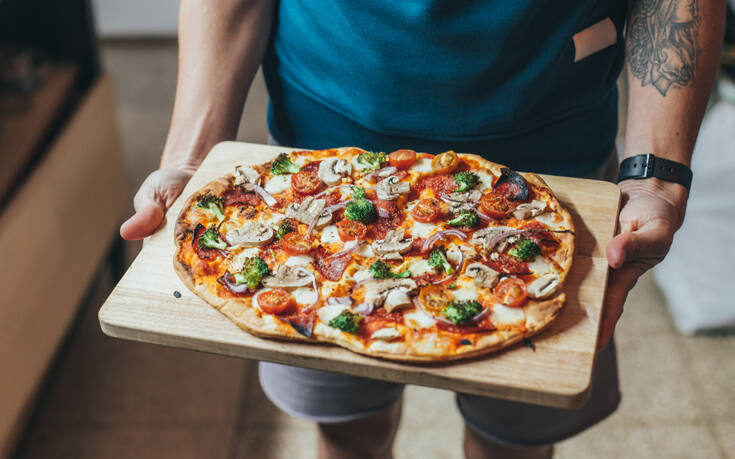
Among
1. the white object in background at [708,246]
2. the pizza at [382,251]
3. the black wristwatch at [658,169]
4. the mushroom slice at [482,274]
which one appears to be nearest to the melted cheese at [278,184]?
the pizza at [382,251]

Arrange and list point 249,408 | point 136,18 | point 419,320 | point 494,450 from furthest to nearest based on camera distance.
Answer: point 136,18, point 249,408, point 494,450, point 419,320

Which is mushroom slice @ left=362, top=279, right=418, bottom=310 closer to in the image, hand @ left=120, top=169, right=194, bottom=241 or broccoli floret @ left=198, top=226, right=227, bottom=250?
broccoli floret @ left=198, top=226, right=227, bottom=250

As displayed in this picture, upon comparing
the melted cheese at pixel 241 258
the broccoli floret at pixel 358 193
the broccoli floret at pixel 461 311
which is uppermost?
the broccoli floret at pixel 461 311

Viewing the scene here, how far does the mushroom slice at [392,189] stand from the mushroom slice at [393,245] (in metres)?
0.13

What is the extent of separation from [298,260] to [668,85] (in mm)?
1133

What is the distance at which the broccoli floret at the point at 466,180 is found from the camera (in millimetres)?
1858

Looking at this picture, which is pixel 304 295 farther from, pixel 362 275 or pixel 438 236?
pixel 438 236

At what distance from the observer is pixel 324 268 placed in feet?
5.60

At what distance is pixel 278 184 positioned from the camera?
1935mm

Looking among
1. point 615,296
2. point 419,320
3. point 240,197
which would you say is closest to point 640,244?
point 615,296

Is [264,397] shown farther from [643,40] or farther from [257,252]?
[643,40]

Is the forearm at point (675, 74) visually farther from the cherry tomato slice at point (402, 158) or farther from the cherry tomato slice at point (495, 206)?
the cherry tomato slice at point (402, 158)

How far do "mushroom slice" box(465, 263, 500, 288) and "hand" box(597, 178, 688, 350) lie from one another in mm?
276

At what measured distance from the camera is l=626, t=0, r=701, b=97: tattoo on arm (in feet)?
6.08
